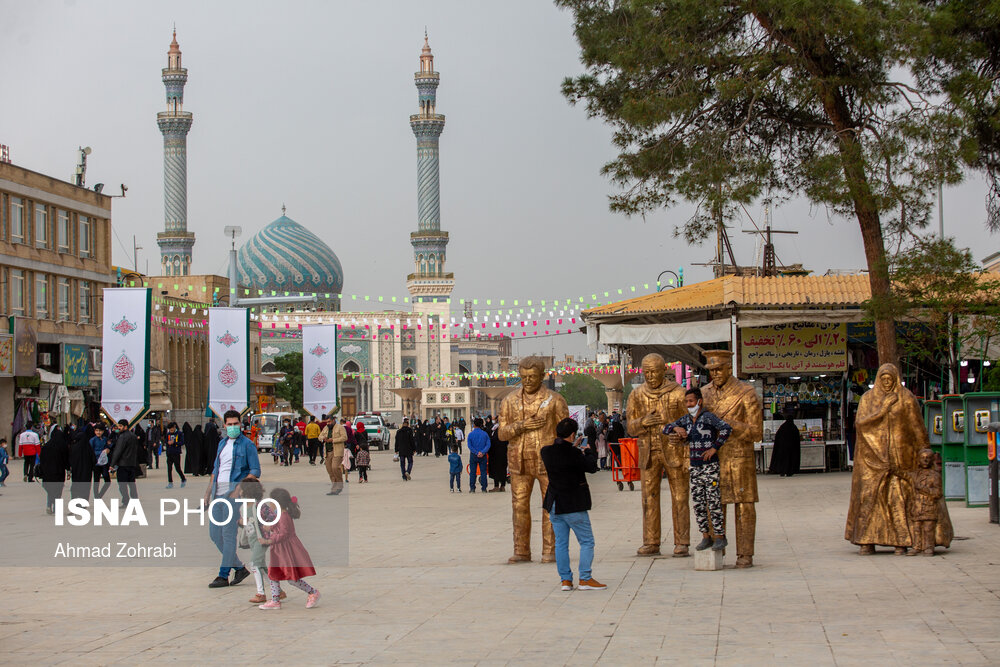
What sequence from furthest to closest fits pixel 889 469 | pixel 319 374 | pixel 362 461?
pixel 319 374 < pixel 362 461 < pixel 889 469

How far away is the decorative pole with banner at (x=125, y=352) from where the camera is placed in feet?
75.3

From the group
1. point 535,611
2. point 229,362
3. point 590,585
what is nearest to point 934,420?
point 590,585

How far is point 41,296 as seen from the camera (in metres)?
37.8

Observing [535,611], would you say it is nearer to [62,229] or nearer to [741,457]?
[741,457]

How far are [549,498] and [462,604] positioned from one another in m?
0.99

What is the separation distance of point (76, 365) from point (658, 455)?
104ft

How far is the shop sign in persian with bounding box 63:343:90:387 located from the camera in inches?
1505

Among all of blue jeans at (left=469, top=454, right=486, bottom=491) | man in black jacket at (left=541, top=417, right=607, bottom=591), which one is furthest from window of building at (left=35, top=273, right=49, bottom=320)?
man in black jacket at (left=541, top=417, right=607, bottom=591)

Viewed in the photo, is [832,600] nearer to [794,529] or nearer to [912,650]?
[912,650]

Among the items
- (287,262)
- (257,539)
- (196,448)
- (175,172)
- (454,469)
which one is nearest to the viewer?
(257,539)

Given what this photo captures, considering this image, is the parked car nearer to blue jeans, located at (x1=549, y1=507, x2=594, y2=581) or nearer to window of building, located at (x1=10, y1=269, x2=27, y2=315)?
window of building, located at (x1=10, y1=269, x2=27, y2=315)

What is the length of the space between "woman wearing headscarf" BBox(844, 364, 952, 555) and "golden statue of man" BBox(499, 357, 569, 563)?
2.51 metres

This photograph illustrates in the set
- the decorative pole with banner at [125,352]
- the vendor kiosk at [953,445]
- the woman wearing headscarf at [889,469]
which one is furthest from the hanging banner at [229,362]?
the woman wearing headscarf at [889,469]

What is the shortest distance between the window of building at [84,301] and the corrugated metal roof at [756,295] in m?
22.6
